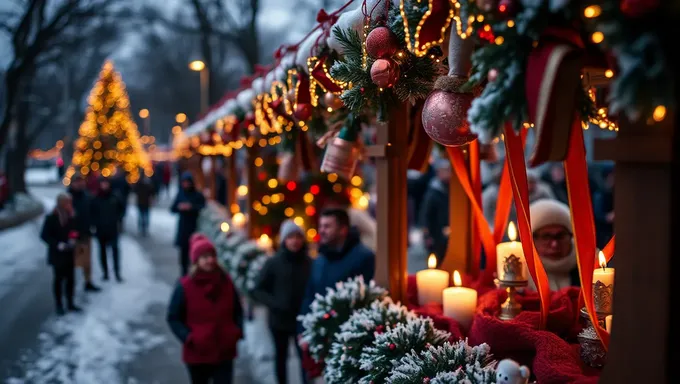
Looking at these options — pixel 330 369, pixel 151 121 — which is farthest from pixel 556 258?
pixel 151 121

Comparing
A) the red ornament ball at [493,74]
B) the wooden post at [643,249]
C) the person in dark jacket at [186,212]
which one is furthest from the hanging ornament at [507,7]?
the person in dark jacket at [186,212]

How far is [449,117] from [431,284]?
5.92ft

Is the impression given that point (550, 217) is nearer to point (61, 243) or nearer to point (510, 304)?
point (510, 304)

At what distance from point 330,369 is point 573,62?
233 centimetres

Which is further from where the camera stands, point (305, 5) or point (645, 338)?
point (305, 5)

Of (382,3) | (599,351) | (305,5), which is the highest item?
(305,5)

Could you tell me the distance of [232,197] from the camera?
13289 millimetres

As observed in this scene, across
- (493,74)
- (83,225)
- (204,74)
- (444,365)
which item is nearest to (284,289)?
(444,365)

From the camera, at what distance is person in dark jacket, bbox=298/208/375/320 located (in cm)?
535

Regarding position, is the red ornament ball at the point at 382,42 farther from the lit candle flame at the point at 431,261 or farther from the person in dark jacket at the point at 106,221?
the person in dark jacket at the point at 106,221

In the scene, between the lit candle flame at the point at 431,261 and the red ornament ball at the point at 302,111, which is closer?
the red ornament ball at the point at 302,111

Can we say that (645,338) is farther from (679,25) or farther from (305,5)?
(305,5)

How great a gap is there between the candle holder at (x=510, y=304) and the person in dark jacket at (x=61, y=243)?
804cm

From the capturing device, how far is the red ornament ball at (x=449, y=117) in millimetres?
2605
